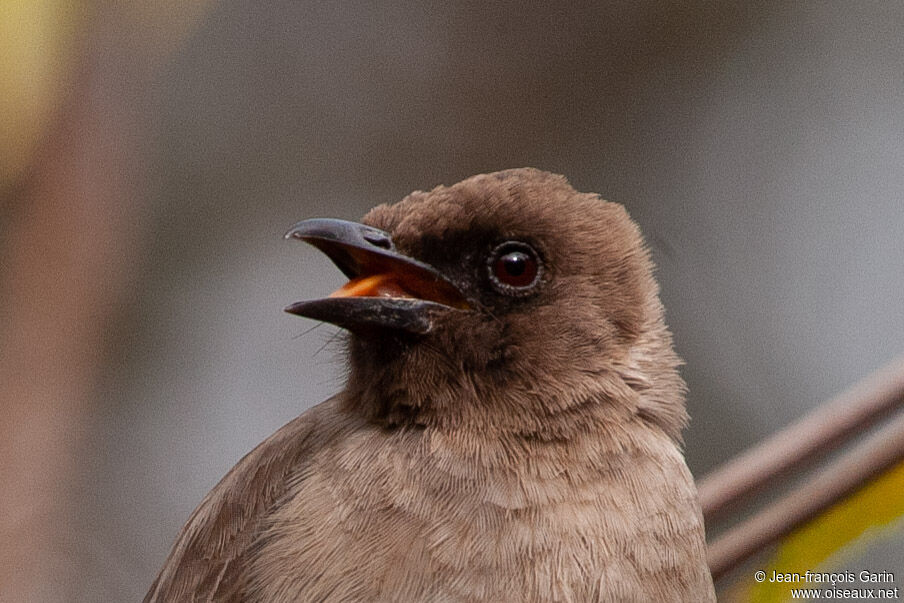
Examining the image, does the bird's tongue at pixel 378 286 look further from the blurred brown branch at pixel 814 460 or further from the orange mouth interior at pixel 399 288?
the blurred brown branch at pixel 814 460

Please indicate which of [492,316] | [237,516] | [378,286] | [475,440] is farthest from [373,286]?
[237,516]

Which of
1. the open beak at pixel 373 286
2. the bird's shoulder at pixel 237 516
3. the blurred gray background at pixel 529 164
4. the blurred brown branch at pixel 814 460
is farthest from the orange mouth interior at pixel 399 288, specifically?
the blurred gray background at pixel 529 164

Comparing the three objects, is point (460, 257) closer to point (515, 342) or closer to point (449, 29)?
point (515, 342)

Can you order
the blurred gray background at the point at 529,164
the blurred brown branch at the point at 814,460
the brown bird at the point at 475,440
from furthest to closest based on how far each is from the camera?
the blurred gray background at the point at 529,164 → the brown bird at the point at 475,440 → the blurred brown branch at the point at 814,460

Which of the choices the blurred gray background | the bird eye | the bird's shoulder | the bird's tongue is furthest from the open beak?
the blurred gray background

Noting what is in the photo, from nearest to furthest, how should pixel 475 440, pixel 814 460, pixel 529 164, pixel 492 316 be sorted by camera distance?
pixel 814 460, pixel 475 440, pixel 492 316, pixel 529 164

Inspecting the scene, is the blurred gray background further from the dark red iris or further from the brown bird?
the dark red iris

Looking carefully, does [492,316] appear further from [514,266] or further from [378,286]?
[378,286]
